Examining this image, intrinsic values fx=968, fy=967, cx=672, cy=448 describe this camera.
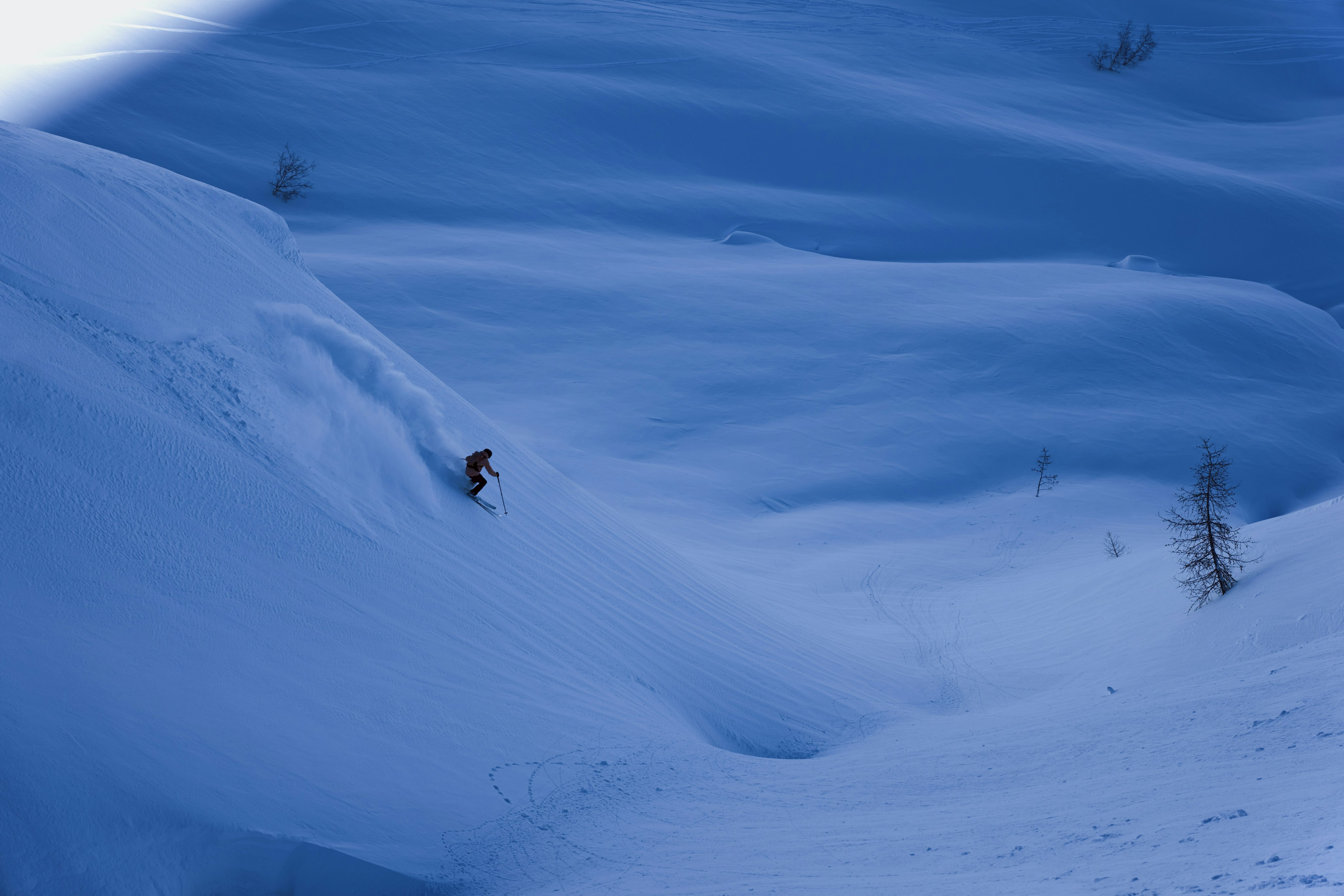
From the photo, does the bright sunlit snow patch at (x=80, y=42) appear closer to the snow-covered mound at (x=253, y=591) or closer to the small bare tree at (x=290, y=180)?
the small bare tree at (x=290, y=180)

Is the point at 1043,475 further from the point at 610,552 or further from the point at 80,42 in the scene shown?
the point at 80,42

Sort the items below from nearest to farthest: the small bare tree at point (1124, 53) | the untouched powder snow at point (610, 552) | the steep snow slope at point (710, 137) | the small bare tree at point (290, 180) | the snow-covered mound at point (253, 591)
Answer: the snow-covered mound at point (253, 591) < the untouched powder snow at point (610, 552) < the small bare tree at point (290, 180) < the steep snow slope at point (710, 137) < the small bare tree at point (1124, 53)

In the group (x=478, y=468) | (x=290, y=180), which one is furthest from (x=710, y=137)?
(x=478, y=468)

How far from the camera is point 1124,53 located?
36562mm

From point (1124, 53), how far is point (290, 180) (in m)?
30.9

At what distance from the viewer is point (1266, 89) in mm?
36844

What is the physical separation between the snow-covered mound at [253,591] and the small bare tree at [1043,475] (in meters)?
7.77

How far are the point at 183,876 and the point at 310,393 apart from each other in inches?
121

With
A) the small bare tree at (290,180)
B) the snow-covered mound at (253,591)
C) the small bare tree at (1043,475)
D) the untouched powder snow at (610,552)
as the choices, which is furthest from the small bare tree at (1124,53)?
the snow-covered mound at (253,591)

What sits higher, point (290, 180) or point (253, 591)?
point (290, 180)

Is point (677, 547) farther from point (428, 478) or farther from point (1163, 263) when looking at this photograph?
point (1163, 263)

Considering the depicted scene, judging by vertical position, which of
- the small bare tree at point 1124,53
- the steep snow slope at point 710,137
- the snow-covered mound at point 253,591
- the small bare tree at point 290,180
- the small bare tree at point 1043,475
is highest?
the small bare tree at point 1124,53

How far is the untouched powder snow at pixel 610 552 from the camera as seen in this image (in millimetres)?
4359

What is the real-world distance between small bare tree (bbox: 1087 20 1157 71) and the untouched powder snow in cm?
1690
